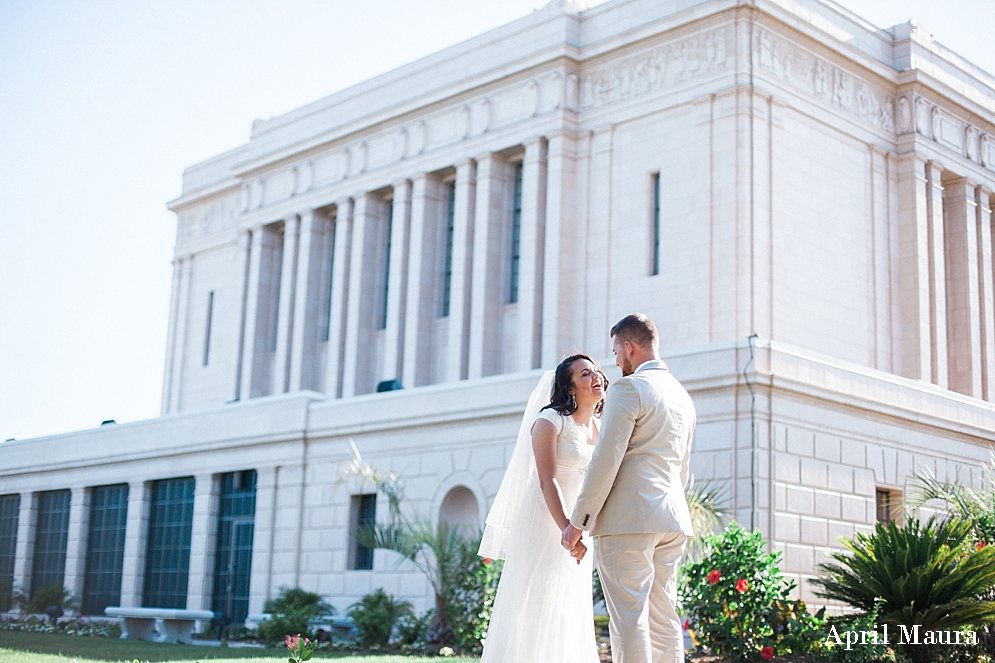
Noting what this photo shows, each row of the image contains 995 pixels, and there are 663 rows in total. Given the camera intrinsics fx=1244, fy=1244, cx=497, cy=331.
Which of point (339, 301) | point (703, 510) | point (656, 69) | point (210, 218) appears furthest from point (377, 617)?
point (210, 218)

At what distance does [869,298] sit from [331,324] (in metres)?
14.5

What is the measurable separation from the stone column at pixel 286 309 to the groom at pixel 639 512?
97.3ft

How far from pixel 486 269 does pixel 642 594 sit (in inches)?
966

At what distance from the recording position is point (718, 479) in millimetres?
16812

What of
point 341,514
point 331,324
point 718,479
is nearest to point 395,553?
point 341,514

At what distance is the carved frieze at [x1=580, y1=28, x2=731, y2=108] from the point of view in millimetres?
27766

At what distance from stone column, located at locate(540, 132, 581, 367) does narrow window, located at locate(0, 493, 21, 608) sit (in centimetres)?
1279

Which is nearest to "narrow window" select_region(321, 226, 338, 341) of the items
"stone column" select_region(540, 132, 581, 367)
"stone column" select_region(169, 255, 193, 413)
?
"stone column" select_region(169, 255, 193, 413)

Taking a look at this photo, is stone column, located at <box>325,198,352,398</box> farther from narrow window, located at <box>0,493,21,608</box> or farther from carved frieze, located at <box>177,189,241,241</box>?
narrow window, located at <box>0,493,21,608</box>

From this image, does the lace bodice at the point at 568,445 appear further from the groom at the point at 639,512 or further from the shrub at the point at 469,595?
the shrub at the point at 469,595

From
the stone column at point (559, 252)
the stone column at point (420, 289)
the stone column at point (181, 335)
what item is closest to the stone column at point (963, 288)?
the stone column at point (559, 252)

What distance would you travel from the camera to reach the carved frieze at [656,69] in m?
27.8

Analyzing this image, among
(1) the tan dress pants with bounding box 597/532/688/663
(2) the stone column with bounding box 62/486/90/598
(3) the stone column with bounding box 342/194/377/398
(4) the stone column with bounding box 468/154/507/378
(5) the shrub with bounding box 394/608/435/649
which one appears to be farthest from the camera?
(3) the stone column with bounding box 342/194/377/398

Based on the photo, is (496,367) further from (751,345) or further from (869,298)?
(751,345)
